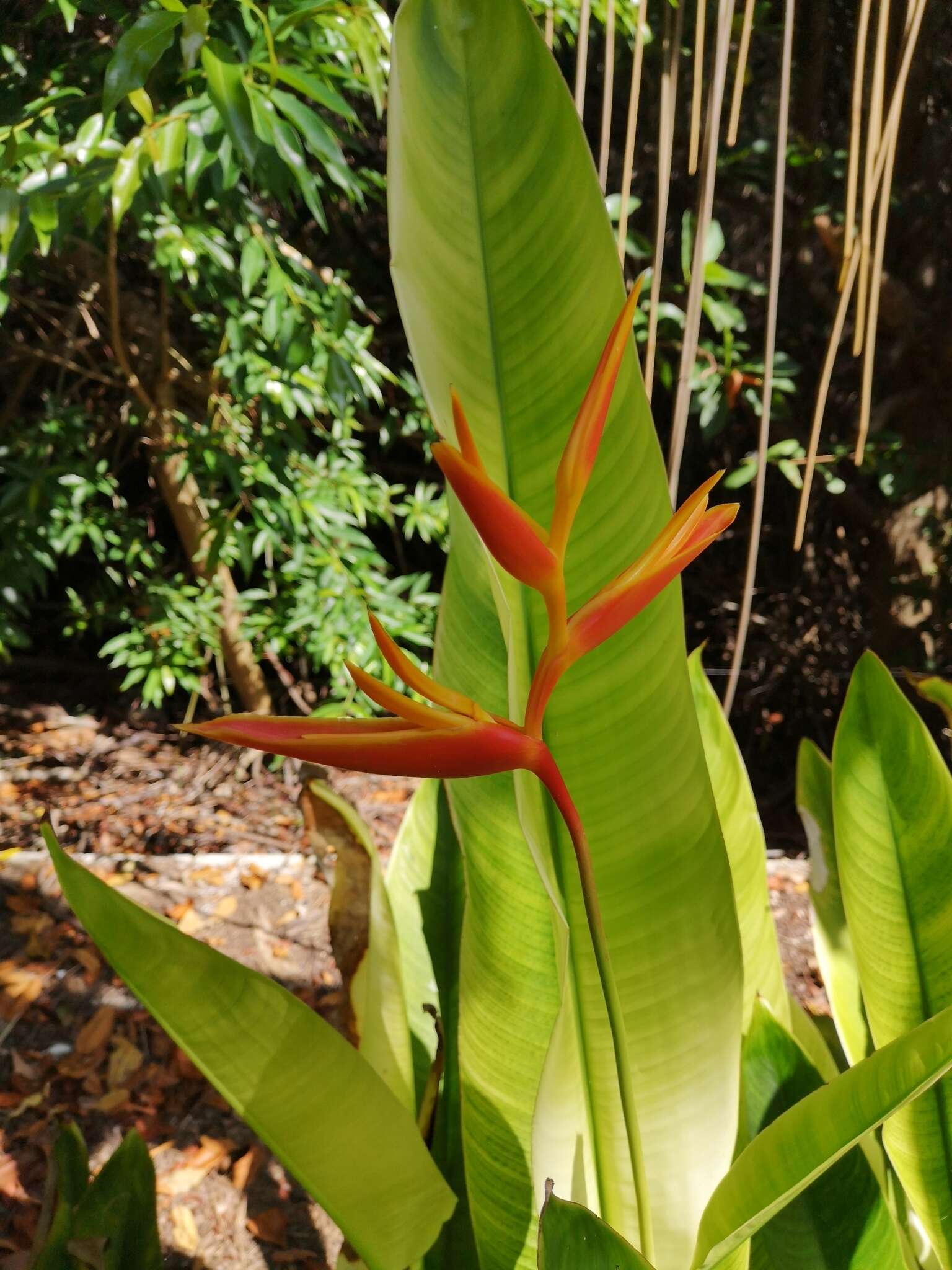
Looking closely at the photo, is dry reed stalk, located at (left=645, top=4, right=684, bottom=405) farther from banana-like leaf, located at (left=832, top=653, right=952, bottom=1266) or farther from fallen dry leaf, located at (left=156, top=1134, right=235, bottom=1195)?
fallen dry leaf, located at (left=156, top=1134, right=235, bottom=1195)

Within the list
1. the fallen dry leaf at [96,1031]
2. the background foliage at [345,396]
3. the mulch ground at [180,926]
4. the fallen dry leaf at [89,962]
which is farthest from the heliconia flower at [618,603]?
the fallen dry leaf at [89,962]

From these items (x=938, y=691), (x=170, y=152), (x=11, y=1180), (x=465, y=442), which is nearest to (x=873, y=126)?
(x=938, y=691)

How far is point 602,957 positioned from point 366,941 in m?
0.30

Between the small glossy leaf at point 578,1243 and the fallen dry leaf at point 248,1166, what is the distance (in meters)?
0.87

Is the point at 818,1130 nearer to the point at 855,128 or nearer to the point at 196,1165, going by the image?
the point at 855,128

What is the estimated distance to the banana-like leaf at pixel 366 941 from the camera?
0.60 meters

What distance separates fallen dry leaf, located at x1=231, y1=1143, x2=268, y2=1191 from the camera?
1114mm

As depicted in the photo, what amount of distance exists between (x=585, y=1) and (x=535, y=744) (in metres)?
0.47

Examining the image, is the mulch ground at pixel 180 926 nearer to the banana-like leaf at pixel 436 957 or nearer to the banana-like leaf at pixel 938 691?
the banana-like leaf at pixel 436 957

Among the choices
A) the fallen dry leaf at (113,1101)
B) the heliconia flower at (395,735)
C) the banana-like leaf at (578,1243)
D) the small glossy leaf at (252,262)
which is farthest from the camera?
the small glossy leaf at (252,262)

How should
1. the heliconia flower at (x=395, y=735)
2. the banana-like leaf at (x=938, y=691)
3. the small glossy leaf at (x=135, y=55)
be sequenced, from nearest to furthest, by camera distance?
the heliconia flower at (x=395, y=735), the banana-like leaf at (x=938, y=691), the small glossy leaf at (x=135, y=55)

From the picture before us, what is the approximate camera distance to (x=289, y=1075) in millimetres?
451

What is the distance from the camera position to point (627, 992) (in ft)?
Answer: 1.62

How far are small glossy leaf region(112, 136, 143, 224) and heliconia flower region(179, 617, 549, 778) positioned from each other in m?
0.91
